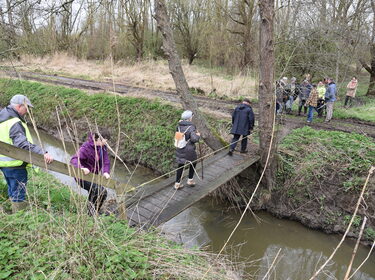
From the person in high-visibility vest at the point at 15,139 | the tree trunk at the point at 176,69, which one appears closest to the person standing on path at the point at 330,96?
the tree trunk at the point at 176,69

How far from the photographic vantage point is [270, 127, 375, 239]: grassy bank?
235 inches

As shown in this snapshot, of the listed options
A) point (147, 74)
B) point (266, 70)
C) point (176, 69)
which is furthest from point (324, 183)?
point (147, 74)

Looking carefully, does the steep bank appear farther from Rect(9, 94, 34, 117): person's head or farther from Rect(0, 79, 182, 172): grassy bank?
Rect(9, 94, 34, 117): person's head

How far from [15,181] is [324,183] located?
20.2 ft

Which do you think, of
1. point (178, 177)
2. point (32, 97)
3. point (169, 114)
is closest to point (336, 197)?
point (178, 177)

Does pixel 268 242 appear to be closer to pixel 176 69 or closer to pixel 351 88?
pixel 176 69

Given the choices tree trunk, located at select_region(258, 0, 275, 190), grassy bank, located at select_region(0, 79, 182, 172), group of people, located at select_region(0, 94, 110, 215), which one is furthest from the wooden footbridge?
grassy bank, located at select_region(0, 79, 182, 172)

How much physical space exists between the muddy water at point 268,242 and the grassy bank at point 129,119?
2.27 meters

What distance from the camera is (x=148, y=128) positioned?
9422mm

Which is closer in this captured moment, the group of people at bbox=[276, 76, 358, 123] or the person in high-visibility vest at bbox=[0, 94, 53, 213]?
the person in high-visibility vest at bbox=[0, 94, 53, 213]

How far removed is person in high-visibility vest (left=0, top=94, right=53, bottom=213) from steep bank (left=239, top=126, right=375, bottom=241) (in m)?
5.12

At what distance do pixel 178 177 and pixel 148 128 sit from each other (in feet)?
15.2

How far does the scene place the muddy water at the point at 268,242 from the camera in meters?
5.21

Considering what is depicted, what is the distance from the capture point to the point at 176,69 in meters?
6.27
